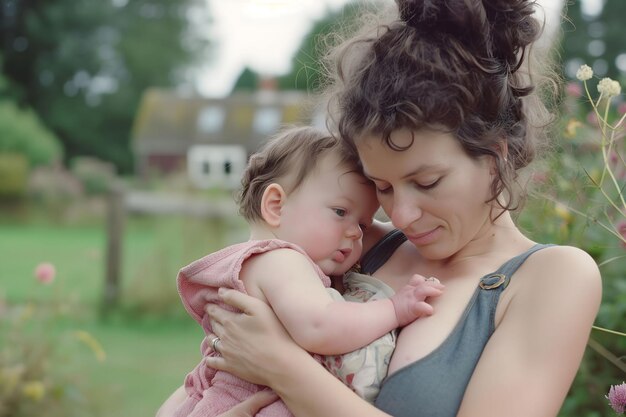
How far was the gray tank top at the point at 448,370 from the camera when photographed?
66.9 inches

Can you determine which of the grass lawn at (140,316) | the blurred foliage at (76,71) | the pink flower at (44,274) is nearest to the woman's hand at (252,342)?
the pink flower at (44,274)

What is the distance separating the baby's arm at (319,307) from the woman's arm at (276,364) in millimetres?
36

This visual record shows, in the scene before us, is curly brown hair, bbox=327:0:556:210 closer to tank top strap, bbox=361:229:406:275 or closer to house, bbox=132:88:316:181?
tank top strap, bbox=361:229:406:275

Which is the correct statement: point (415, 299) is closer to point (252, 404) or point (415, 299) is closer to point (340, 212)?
point (340, 212)

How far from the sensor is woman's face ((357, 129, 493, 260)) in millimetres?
1766

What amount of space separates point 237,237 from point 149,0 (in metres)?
20.8

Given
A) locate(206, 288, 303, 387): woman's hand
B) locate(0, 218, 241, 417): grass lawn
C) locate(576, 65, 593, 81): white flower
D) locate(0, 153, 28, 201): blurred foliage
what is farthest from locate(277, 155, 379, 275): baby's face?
locate(0, 153, 28, 201): blurred foliage

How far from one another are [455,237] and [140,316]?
23.1 feet

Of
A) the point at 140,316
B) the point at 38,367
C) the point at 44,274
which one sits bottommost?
the point at 140,316

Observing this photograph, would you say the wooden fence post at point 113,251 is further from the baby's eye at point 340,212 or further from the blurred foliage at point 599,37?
the blurred foliage at point 599,37

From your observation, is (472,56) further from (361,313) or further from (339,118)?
(361,313)

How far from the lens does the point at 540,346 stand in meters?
1.64

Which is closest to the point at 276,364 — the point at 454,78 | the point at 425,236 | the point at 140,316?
the point at 425,236

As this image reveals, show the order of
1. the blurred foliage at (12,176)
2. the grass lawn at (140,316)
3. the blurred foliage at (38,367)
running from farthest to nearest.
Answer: the blurred foliage at (12,176) → the grass lawn at (140,316) → the blurred foliage at (38,367)
